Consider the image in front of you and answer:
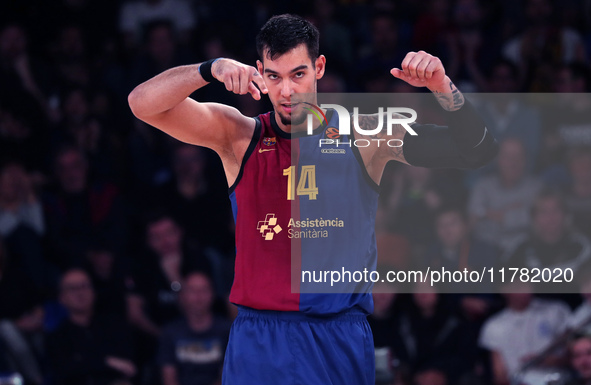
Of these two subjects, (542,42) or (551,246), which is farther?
(542,42)

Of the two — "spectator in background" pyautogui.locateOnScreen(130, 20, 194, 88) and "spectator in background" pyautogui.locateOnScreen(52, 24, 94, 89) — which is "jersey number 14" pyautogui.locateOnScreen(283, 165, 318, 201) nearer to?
"spectator in background" pyautogui.locateOnScreen(130, 20, 194, 88)

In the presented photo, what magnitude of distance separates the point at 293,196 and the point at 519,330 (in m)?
2.93

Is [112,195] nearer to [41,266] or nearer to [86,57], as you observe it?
→ [41,266]

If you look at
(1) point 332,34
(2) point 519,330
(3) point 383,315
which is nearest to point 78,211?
(3) point 383,315

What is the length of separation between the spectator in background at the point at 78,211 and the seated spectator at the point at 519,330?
2.97m

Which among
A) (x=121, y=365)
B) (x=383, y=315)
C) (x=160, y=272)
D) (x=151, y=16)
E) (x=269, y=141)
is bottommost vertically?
(x=121, y=365)

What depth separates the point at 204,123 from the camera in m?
3.00

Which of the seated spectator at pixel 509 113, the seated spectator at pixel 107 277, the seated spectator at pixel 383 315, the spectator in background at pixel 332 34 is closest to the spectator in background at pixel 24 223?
the seated spectator at pixel 107 277

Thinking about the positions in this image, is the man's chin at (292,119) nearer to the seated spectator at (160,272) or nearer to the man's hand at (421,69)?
the man's hand at (421,69)

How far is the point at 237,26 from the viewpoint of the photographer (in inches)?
291

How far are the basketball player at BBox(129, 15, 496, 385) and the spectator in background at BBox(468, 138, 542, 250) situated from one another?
285 cm

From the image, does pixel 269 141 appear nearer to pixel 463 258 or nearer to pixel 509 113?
pixel 463 258

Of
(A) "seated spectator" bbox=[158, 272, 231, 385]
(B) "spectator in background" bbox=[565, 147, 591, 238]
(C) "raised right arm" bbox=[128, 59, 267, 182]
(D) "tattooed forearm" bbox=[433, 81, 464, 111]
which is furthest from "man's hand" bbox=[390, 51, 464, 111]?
(A) "seated spectator" bbox=[158, 272, 231, 385]

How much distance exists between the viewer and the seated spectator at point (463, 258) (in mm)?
5316
